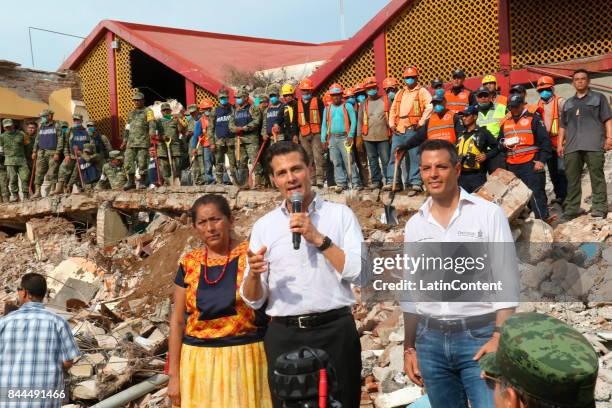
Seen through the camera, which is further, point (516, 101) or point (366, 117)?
point (366, 117)

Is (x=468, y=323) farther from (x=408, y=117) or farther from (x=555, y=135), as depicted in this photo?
(x=408, y=117)

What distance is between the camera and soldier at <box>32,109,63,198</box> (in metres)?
15.4

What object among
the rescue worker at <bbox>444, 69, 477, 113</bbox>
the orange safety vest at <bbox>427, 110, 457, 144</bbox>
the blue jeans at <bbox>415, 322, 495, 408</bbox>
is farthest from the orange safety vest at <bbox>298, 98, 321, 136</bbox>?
the blue jeans at <bbox>415, 322, 495, 408</bbox>

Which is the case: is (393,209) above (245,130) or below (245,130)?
below

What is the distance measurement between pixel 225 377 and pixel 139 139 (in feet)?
35.3

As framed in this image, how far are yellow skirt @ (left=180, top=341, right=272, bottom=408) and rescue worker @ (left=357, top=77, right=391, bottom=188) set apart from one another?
6.75 m

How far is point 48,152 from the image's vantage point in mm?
15484

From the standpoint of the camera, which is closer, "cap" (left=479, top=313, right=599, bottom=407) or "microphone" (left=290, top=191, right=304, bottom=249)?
"cap" (left=479, top=313, right=599, bottom=407)

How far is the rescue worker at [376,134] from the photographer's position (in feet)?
34.7

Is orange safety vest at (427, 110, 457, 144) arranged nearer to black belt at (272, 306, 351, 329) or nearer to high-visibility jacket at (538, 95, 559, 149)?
high-visibility jacket at (538, 95, 559, 149)

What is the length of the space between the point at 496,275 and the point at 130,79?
685 inches

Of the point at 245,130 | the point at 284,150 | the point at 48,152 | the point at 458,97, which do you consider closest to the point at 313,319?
the point at 284,150

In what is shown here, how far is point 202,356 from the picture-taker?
388 cm

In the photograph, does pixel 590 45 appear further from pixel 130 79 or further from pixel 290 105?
pixel 130 79
